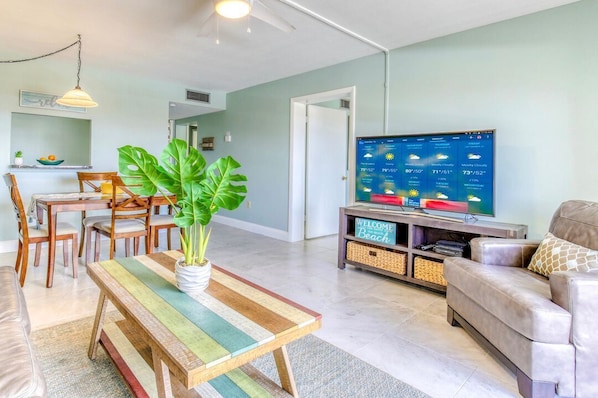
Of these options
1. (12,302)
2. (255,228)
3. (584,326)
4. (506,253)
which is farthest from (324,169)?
(12,302)

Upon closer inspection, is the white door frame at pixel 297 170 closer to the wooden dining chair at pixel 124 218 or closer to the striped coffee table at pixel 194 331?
the wooden dining chair at pixel 124 218

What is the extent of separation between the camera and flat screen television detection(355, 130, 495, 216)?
9.04ft

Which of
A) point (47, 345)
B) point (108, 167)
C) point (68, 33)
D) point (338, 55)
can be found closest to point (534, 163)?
point (338, 55)

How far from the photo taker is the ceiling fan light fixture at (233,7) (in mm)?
2107

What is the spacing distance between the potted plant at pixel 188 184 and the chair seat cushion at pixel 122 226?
6.76 feet

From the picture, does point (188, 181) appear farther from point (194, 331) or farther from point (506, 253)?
point (506, 253)

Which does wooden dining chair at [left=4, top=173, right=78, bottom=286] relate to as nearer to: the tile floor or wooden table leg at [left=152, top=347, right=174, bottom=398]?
the tile floor

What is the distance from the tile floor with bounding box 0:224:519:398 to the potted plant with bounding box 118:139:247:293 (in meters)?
1.09

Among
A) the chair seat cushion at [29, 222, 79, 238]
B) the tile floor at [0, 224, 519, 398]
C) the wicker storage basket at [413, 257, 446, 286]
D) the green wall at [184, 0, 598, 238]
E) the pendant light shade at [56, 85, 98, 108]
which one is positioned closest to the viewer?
the tile floor at [0, 224, 519, 398]

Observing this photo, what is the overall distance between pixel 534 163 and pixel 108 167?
5.12 meters

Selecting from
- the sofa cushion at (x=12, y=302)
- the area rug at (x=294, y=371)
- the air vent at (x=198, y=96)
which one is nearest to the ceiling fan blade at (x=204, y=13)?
the sofa cushion at (x=12, y=302)

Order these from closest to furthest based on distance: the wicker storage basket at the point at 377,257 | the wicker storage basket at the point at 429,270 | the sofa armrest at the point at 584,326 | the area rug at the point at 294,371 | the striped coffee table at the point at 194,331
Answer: the striped coffee table at the point at 194,331, the sofa armrest at the point at 584,326, the area rug at the point at 294,371, the wicker storage basket at the point at 429,270, the wicker storage basket at the point at 377,257

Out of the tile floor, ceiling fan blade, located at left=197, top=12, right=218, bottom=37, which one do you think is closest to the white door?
the tile floor

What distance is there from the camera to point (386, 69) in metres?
3.75
